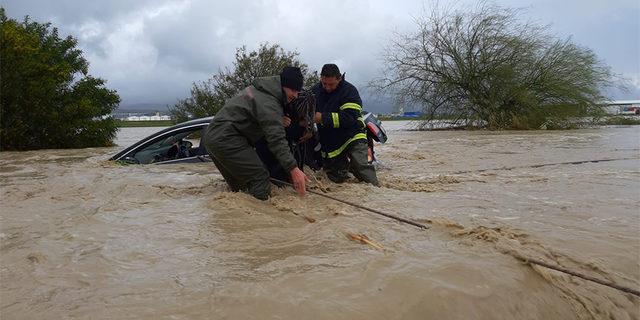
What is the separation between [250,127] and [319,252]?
2394 millimetres

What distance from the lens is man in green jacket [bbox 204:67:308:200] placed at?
5086 millimetres

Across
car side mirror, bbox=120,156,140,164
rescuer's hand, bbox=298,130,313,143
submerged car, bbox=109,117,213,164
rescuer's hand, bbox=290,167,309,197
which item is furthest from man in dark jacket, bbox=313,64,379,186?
car side mirror, bbox=120,156,140,164

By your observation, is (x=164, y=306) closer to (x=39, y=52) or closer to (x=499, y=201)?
(x=499, y=201)

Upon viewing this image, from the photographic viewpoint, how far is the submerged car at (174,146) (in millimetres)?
7469

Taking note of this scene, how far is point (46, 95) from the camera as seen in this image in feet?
56.4

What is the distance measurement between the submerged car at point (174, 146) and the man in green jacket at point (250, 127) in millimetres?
2101

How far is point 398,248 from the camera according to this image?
3336mm

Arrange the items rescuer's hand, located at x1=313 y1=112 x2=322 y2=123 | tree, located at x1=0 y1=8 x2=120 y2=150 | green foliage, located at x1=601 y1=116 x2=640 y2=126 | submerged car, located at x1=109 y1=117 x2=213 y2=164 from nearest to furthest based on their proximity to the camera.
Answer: rescuer's hand, located at x1=313 y1=112 x2=322 y2=123, submerged car, located at x1=109 y1=117 x2=213 y2=164, tree, located at x1=0 y1=8 x2=120 y2=150, green foliage, located at x1=601 y1=116 x2=640 y2=126

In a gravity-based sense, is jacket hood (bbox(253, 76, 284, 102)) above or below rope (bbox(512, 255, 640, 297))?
above

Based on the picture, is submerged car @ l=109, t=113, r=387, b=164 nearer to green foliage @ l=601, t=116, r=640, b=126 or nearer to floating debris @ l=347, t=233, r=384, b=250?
floating debris @ l=347, t=233, r=384, b=250

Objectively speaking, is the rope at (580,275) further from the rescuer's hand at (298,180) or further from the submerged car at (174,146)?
the submerged car at (174,146)

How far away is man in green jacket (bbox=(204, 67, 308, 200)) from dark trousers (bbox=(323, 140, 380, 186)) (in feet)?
4.07

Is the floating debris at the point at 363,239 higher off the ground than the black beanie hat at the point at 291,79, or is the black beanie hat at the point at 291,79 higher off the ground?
the black beanie hat at the point at 291,79

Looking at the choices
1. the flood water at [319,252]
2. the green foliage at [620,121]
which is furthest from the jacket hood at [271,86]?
the green foliage at [620,121]
